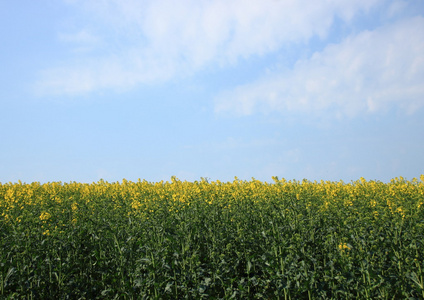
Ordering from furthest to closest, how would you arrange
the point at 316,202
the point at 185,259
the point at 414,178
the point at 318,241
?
the point at 414,178 → the point at 316,202 → the point at 318,241 → the point at 185,259

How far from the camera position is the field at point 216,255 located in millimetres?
6289

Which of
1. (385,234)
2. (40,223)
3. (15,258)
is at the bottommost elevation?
(385,234)

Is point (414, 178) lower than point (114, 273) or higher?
higher

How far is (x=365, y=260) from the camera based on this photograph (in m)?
6.12

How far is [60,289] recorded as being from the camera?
6.61 metres

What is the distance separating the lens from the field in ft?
20.6

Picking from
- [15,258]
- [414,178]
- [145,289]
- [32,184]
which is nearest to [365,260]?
[145,289]

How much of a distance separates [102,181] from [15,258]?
9326mm

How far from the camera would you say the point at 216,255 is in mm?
6535

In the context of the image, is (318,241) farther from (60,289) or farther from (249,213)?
(60,289)

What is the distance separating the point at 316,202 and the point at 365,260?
325cm

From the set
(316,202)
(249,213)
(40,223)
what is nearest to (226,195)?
(249,213)

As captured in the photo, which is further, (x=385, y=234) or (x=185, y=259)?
(x=385, y=234)

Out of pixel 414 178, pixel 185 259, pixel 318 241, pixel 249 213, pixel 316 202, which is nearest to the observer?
pixel 185 259
